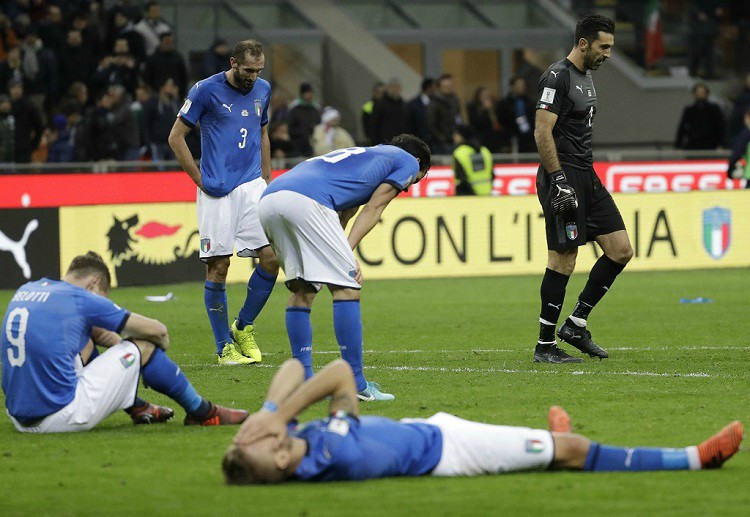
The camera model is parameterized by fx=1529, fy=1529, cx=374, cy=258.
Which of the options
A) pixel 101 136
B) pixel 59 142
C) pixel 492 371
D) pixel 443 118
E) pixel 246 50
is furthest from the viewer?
pixel 443 118

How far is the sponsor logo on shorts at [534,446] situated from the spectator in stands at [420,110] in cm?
1845

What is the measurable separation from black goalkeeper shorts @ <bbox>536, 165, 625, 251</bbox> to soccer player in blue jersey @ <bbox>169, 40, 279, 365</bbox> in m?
2.04

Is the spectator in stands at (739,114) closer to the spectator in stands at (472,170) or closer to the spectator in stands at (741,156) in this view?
the spectator in stands at (741,156)

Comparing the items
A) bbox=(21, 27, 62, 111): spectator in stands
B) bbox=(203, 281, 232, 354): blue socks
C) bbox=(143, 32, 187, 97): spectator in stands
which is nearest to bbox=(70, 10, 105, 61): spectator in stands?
bbox=(21, 27, 62, 111): spectator in stands

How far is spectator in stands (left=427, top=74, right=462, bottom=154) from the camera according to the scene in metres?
24.2

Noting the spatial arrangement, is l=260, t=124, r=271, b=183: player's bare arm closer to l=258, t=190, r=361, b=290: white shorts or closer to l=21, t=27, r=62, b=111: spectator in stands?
l=258, t=190, r=361, b=290: white shorts

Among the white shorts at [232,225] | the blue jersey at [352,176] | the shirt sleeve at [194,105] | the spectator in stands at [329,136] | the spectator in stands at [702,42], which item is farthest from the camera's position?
the spectator in stands at [702,42]

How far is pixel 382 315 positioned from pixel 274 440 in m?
8.89

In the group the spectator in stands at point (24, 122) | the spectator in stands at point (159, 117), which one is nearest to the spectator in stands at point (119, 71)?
the spectator in stands at point (159, 117)

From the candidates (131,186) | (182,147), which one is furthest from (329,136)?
(182,147)

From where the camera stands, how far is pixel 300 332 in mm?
8789

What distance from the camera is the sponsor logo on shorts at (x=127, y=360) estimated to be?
7449 mm

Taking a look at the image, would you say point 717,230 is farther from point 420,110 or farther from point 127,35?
point 127,35

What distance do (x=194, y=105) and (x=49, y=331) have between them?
394 centimetres
